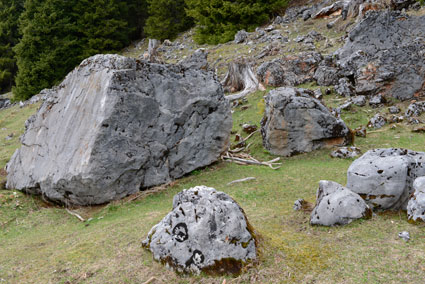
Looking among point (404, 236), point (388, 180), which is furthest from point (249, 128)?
point (404, 236)

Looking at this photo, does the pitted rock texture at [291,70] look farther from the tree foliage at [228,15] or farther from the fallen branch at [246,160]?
the tree foliage at [228,15]

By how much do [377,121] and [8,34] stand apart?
142 ft

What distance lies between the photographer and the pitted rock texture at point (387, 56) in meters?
14.4

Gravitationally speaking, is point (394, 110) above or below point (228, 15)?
below

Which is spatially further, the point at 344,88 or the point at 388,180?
the point at 344,88

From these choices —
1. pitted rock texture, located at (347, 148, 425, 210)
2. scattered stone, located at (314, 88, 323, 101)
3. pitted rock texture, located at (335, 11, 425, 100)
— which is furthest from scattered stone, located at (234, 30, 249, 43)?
pitted rock texture, located at (347, 148, 425, 210)

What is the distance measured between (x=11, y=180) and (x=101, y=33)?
99.0 ft

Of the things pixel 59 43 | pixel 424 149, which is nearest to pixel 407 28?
pixel 424 149

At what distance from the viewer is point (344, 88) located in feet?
Result: 52.6

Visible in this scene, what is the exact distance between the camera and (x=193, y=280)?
4.45 meters

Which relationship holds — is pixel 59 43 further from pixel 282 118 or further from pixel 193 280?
pixel 193 280

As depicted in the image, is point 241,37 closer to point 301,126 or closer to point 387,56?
point 387,56

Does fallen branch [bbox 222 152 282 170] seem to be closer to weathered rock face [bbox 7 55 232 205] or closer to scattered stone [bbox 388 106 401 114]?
weathered rock face [bbox 7 55 232 205]

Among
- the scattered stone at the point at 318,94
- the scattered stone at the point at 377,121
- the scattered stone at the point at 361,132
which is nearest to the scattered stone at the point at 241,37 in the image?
the scattered stone at the point at 318,94
